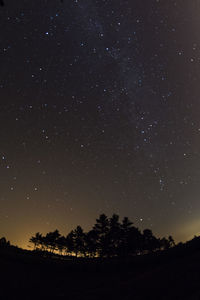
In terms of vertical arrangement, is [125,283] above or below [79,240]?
below

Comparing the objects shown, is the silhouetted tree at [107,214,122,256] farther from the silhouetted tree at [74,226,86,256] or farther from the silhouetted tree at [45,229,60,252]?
the silhouetted tree at [45,229,60,252]

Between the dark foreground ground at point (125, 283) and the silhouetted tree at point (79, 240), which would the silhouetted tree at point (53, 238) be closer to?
the silhouetted tree at point (79, 240)

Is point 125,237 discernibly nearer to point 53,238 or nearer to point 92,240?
point 92,240

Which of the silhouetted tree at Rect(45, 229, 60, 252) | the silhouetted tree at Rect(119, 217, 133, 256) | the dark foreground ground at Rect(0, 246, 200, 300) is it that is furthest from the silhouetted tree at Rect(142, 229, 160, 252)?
the dark foreground ground at Rect(0, 246, 200, 300)

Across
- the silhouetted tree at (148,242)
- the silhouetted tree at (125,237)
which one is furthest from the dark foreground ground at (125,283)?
the silhouetted tree at (148,242)

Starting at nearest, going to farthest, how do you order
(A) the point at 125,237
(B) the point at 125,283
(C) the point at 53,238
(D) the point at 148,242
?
(B) the point at 125,283, (A) the point at 125,237, (D) the point at 148,242, (C) the point at 53,238

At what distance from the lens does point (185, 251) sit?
1487 centimetres

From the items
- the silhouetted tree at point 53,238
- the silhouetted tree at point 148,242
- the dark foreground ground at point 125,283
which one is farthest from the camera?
the silhouetted tree at point 53,238

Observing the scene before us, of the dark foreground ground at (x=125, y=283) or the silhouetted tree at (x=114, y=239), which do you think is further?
the silhouetted tree at (x=114, y=239)

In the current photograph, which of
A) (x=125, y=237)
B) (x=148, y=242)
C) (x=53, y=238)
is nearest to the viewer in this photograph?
(x=125, y=237)

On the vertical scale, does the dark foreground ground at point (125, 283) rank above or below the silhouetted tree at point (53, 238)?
below

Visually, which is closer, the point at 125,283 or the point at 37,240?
the point at 125,283

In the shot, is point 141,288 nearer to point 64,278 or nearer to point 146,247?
point 64,278

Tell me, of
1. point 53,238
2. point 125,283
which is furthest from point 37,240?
point 125,283
